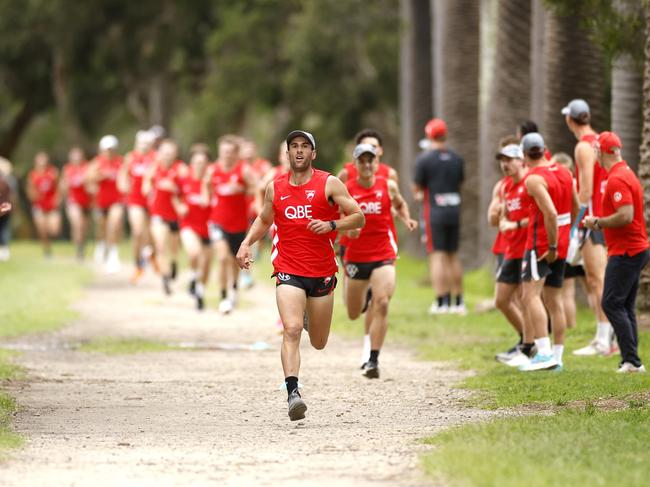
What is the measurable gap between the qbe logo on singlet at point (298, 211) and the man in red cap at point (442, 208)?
8.11m

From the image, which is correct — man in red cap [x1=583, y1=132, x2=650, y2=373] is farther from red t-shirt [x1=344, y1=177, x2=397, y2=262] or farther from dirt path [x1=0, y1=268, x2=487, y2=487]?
red t-shirt [x1=344, y1=177, x2=397, y2=262]

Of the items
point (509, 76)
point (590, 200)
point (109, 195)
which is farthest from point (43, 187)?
point (590, 200)

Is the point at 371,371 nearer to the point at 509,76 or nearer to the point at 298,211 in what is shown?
the point at 298,211

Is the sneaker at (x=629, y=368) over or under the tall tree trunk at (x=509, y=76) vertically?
under

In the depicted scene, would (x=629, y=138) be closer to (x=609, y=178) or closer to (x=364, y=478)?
(x=609, y=178)

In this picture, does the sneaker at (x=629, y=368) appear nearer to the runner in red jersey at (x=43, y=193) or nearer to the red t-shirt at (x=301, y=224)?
the red t-shirt at (x=301, y=224)

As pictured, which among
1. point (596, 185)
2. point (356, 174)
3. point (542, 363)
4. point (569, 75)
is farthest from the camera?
point (569, 75)

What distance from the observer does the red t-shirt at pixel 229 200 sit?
66.2ft

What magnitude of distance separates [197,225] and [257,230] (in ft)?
32.7

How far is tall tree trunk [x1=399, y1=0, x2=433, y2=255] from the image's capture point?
32.6 metres

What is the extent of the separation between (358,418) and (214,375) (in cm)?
330

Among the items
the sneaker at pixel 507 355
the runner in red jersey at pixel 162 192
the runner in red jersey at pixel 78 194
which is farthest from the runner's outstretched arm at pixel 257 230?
the runner in red jersey at pixel 78 194

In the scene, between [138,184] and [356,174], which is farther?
[138,184]

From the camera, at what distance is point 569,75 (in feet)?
63.6
